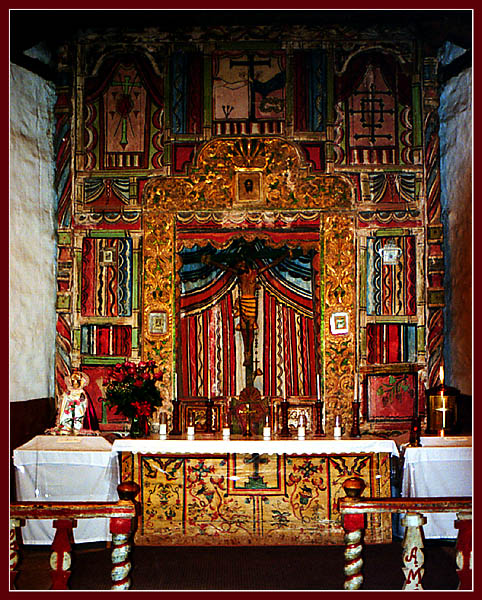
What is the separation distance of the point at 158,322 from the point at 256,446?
254 cm

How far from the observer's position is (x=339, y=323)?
30.6 feet

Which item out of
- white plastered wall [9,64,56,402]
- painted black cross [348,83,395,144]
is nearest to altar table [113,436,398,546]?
white plastered wall [9,64,56,402]

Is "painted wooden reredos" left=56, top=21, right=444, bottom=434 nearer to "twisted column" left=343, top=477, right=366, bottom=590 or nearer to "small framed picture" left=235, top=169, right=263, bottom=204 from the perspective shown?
"small framed picture" left=235, top=169, right=263, bottom=204

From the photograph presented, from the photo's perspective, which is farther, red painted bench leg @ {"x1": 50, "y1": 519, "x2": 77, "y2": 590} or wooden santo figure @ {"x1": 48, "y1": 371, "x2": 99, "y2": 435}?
wooden santo figure @ {"x1": 48, "y1": 371, "x2": 99, "y2": 435}

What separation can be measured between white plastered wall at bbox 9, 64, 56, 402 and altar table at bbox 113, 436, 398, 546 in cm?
193

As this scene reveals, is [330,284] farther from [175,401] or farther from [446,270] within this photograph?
[175,401]

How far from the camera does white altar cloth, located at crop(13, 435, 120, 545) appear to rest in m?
7.48

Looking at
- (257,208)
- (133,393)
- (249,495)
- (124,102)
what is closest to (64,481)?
(133,393)

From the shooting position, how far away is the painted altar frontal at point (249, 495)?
302 inches

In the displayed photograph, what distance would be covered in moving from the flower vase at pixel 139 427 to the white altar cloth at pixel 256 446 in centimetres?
40

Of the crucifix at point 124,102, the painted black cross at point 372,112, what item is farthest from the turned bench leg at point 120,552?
the painted black cross at point 372,112

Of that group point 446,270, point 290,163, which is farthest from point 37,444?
point 446,270

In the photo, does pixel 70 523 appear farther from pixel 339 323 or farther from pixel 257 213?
pixel 257 213

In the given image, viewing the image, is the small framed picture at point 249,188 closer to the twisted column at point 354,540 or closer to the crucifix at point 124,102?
the crucifix at point 124,102
